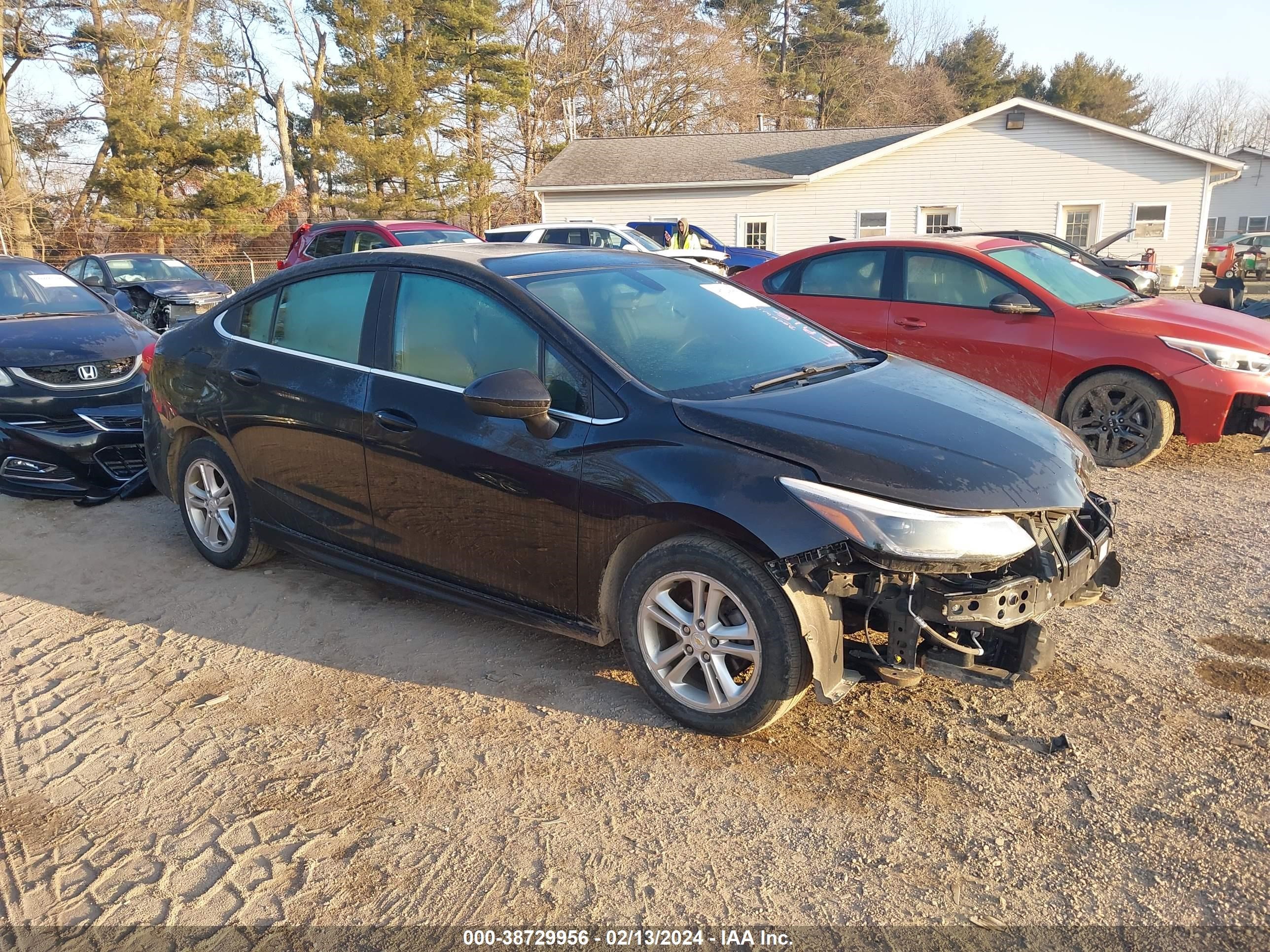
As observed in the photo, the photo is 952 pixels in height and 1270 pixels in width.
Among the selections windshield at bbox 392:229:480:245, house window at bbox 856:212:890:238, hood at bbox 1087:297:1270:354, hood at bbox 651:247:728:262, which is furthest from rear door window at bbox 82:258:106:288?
house window at bbox 856:212:890:238

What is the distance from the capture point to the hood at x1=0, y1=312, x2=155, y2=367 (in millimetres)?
6617

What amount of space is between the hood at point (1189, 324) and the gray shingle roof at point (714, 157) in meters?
21.5

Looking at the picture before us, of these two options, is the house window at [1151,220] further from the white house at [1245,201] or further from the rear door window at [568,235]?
the white house at [1245,201]

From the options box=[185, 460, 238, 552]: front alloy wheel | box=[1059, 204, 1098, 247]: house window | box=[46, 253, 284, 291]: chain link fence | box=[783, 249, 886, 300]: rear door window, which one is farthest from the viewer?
box=[1059, 204, 1098, 247]: house window

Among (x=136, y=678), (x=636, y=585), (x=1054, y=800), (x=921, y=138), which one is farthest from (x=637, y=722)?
(x=921, y=138)

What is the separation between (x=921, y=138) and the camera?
2656 cm

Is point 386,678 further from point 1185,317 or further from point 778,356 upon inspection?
point 1185,317

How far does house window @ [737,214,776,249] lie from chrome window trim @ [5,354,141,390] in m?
23.1

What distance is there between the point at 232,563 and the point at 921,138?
25679mm

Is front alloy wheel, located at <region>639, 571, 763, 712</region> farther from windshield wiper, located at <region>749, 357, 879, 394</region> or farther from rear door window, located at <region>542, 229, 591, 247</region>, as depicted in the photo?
rear door window, located at <region>542, 229, 591, 247</region>

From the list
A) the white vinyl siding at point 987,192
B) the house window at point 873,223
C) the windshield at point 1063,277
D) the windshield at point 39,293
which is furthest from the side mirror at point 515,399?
the house window at point 873,223

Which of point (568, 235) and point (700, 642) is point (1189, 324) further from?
point (568, 235)

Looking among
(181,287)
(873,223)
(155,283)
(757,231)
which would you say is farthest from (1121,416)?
(757,231)

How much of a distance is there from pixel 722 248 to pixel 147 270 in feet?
37.1
